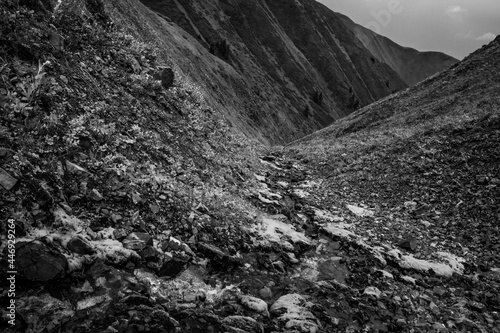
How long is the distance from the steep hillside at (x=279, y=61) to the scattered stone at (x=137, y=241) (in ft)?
171

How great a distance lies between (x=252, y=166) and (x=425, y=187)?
28.2 ft

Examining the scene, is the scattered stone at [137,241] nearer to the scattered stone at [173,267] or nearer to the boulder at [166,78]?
the scattered stone at [173,267]

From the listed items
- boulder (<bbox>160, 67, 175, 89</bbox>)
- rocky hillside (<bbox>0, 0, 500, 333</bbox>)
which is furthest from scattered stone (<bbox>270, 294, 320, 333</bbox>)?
boulder (<bbox>160, 67, 175, 89</bbox>)

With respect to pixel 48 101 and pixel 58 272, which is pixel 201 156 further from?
pixel 58 272

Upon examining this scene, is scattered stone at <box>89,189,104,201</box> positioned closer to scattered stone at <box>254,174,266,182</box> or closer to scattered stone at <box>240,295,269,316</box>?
scattered stone at <box>240,295,269,316</box>

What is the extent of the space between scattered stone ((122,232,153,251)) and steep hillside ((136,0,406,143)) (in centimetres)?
5210

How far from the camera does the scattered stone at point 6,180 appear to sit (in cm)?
525

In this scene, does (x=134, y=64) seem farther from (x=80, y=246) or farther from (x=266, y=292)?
(x=266, y=292)

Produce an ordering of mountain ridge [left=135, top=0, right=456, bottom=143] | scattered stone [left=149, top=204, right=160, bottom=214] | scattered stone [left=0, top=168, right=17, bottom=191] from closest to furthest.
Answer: scattered stone [left=0, top=168, right=17, bottom=191] < scattered stone [left=149, top=204, right=160, bottom=214] < mountain ridge [left=135, top=0, right=456, bottom=143]

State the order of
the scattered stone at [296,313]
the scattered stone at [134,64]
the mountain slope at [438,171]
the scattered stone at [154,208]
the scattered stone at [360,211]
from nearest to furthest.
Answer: the scattered stone at [296,313] → the scattered stone at [154,208] → the mountain slope at [438,171] → the scattered stone at [134,64] → the scattered stone at [360,211]

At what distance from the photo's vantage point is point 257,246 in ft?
27.6

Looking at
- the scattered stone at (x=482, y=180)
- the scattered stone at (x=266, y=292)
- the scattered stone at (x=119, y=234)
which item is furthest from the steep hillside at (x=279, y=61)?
the scattered stone at (x=119, y=234)

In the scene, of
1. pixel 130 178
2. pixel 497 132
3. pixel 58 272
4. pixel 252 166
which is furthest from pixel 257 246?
pixel 497 132

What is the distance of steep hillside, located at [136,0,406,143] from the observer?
2859 inches
